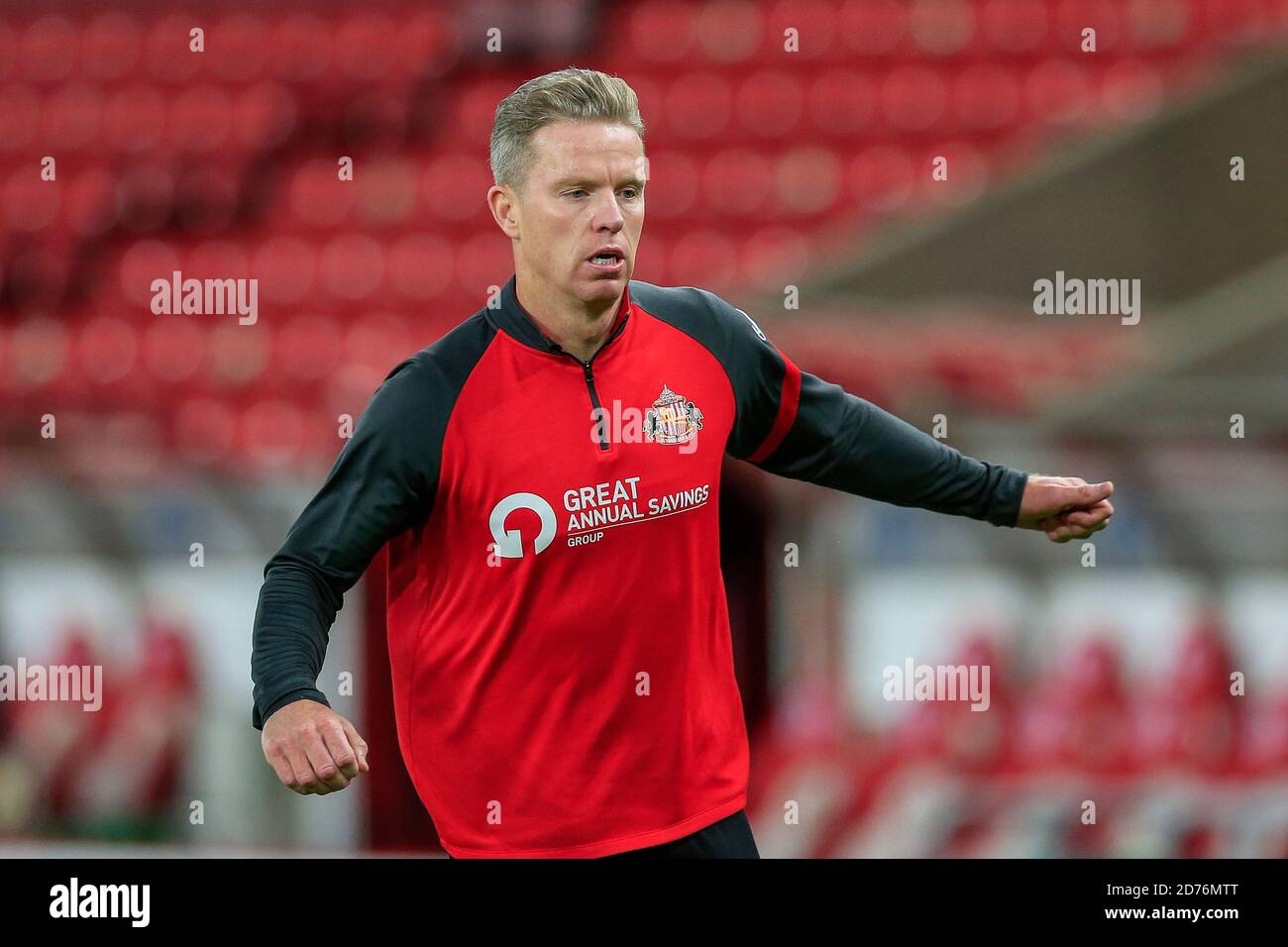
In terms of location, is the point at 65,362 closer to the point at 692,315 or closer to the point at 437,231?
the point at 437,231

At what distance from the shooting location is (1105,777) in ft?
14.8

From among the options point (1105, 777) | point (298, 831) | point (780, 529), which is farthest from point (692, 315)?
point (298, 831)

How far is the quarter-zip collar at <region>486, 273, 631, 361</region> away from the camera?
247 cm

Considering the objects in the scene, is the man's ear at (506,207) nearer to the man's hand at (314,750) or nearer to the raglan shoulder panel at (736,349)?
the raglan shoulder panel at (736,349)

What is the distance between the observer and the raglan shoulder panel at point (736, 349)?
2.56 metres

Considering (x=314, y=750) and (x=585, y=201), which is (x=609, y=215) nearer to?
(x=585, y=201)

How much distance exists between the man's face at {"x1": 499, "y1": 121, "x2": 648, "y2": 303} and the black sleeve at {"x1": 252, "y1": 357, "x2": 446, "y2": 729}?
29 cm

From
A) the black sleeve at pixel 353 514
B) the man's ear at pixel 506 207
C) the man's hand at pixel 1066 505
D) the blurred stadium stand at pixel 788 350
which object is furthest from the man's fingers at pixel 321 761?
the blurred stadium stand at pixel 788 350

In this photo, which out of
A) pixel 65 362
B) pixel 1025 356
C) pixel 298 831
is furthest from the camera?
pixel 65 362

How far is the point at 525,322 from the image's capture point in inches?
97.6

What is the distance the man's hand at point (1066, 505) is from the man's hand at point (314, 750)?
3.86 feet

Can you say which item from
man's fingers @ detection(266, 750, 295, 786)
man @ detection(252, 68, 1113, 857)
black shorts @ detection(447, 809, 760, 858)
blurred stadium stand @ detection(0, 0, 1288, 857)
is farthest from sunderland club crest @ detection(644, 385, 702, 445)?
blurred stadium stand @ detection(0, 0, 1288, 857)

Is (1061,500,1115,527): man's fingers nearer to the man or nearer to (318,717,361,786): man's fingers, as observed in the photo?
the man
